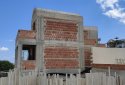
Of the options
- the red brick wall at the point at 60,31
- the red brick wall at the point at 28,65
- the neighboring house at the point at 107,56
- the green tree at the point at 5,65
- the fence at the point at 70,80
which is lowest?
the green tree at the point at 5,65

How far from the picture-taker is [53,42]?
71.4ft

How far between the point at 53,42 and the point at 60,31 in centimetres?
124

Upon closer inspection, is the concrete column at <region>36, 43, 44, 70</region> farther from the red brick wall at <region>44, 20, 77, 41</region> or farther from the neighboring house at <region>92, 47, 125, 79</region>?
the neighboring house at <region>92, 47, 125, 79</region>

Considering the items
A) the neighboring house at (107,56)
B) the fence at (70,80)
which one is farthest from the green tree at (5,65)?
the fence at (70,80)

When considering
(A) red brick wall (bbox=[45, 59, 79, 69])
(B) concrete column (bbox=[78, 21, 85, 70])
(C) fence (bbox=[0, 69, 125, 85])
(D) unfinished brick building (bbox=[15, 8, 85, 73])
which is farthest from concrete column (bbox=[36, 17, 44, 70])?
(C) fence (bbox=[0, 69, 125, 85])

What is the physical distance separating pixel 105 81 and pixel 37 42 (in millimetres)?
8693

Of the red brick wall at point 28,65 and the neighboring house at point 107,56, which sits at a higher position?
the neighboring house at point 107,56

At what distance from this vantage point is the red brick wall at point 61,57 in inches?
844

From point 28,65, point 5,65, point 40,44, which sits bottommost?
point 5,65

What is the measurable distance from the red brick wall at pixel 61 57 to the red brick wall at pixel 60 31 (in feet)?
3.27

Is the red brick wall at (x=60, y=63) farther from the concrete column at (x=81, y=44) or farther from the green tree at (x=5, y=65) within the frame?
the green tree at (x=5, y=65)

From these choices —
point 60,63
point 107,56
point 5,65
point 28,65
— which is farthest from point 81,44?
point 5,65

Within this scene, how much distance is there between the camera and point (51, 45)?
854 inches

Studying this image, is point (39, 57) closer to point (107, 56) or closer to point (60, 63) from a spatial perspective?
point (60, 63)
